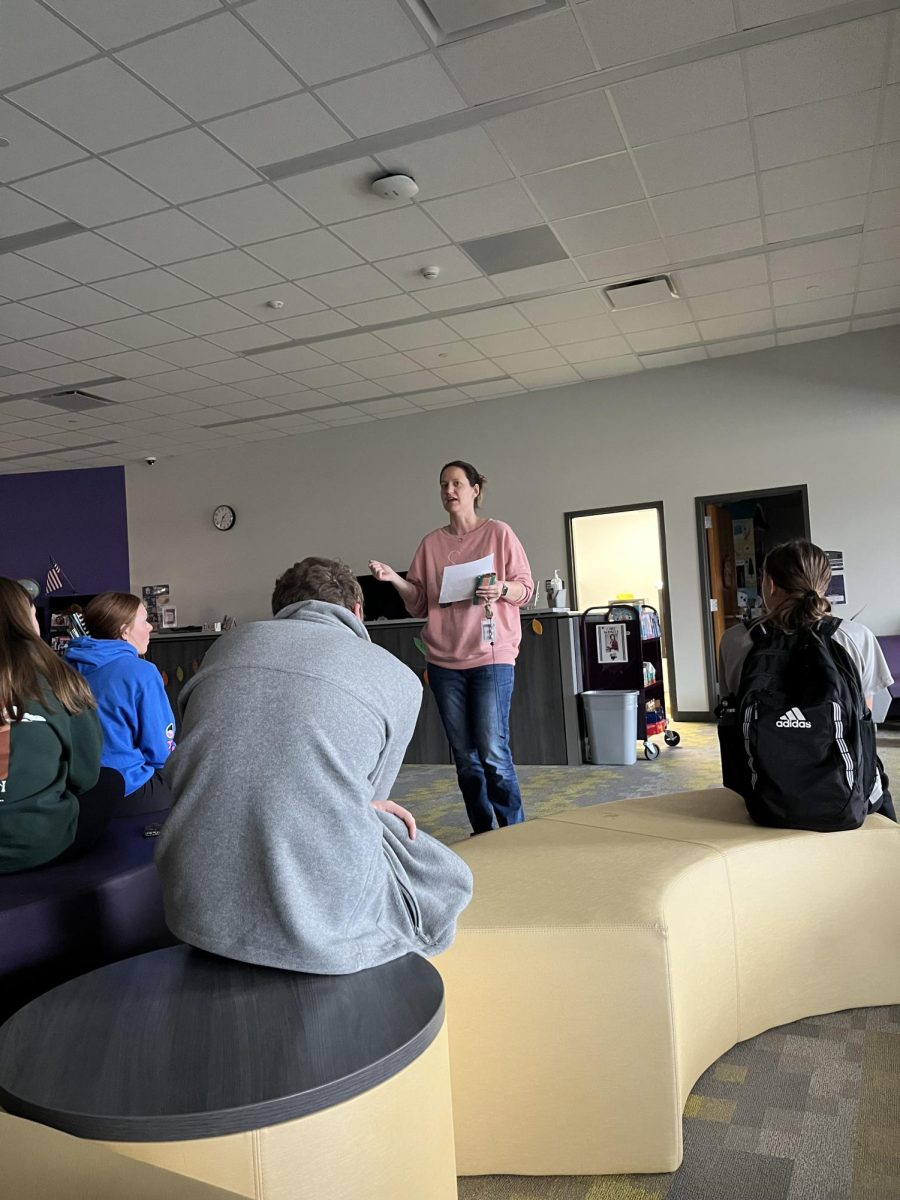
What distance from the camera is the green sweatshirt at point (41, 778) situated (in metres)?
1.88

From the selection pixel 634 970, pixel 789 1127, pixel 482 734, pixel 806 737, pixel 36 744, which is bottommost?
pixel 789 1127

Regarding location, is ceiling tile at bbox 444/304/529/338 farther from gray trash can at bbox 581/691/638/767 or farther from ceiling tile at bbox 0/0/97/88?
ceiling tile at bbox 0/0/97/88

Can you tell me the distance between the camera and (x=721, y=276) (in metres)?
5.90

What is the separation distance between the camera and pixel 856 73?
12.2 feet

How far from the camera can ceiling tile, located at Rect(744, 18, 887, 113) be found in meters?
3.46

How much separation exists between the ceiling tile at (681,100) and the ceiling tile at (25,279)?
3310mm

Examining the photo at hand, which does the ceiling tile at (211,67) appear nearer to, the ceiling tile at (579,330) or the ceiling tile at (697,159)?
the ceiling tile at (697,159)

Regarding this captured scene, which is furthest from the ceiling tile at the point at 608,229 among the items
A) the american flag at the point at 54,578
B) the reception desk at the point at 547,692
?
the american flag at the point at 54,578

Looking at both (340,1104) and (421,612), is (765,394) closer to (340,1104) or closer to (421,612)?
(421,612)

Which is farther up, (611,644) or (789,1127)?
(611,644)

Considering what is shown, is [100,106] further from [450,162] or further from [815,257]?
[815,257]

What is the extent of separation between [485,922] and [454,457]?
24.5ft

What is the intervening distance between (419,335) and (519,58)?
3.24 meters

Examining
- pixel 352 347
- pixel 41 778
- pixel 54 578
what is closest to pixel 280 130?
pixel 352 347
